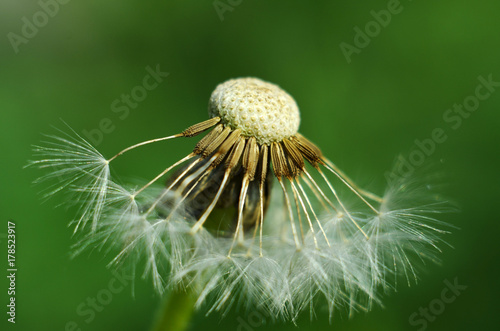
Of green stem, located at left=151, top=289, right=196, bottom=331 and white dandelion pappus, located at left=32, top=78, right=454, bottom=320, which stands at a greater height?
white dandelion pappus, located at left=32, top=78, right=454, bottom=320

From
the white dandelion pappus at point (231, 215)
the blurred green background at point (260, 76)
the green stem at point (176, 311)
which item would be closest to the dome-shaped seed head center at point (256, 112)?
the white dandelion pappus at point (231, 215)

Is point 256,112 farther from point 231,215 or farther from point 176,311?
point 176,311

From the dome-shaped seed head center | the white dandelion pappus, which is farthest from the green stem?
the dome-shaped seed head center

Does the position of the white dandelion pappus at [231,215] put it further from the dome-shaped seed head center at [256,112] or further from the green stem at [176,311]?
the green stem at [176,311]

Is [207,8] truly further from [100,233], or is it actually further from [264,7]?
[100,233]

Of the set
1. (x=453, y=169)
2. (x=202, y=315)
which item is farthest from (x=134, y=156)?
(x=453, y=169)

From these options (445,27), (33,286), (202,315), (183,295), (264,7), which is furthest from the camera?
(264,7)

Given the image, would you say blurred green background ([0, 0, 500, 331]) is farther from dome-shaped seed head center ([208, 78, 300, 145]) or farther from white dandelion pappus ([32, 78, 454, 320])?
dome-shaped seed head center ([208, 78, 300, 145])
